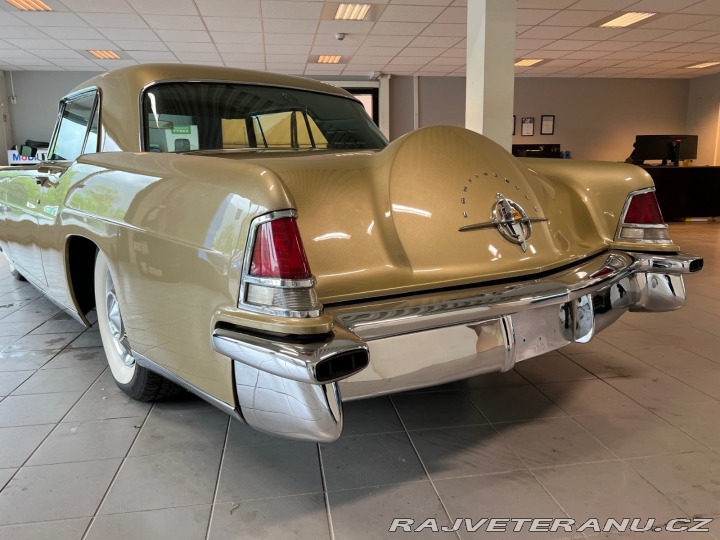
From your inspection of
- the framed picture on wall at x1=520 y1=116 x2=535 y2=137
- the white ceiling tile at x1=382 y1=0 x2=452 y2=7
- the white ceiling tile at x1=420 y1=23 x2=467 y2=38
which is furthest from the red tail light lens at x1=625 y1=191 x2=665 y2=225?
the framed picture on wall at x1=520 y1=116 x2=535 y2=137

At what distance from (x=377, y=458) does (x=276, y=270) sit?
90 cm

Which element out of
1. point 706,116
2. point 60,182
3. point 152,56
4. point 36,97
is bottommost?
point 60,182

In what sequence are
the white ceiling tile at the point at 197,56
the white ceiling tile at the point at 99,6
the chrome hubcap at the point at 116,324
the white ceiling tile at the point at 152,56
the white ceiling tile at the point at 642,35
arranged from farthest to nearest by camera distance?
the white ceiling tile at the point at 152,56 → the white ceiling tile at the point at 197,56 → the white ceiling tile at the point at 642,35 → the white ceiling tile at the point at 99,6 → the chrome hubcap at the point at 116,324

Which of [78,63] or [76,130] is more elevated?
[78,63]

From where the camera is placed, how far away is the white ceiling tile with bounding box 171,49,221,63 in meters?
10.3

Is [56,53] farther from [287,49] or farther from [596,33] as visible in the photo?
[596,33]

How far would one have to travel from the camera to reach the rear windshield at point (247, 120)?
85.8 inches

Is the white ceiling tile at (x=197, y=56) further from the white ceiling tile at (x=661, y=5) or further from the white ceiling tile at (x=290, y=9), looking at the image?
the white ceiling tile at (x=661, y=5)

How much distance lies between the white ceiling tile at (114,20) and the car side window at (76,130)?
225 inches

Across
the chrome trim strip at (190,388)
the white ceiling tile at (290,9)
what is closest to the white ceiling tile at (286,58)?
the white ceiling tile at (290,9)

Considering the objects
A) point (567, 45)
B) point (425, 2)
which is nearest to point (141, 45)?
point (425, 2)

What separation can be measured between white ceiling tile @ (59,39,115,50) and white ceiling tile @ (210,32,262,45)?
7.02 ft

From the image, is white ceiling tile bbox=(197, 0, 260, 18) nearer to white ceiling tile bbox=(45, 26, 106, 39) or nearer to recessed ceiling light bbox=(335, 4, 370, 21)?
recessed ceiling light bbox=(335, 4, 370, 21)

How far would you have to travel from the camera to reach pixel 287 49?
32.9 feet
